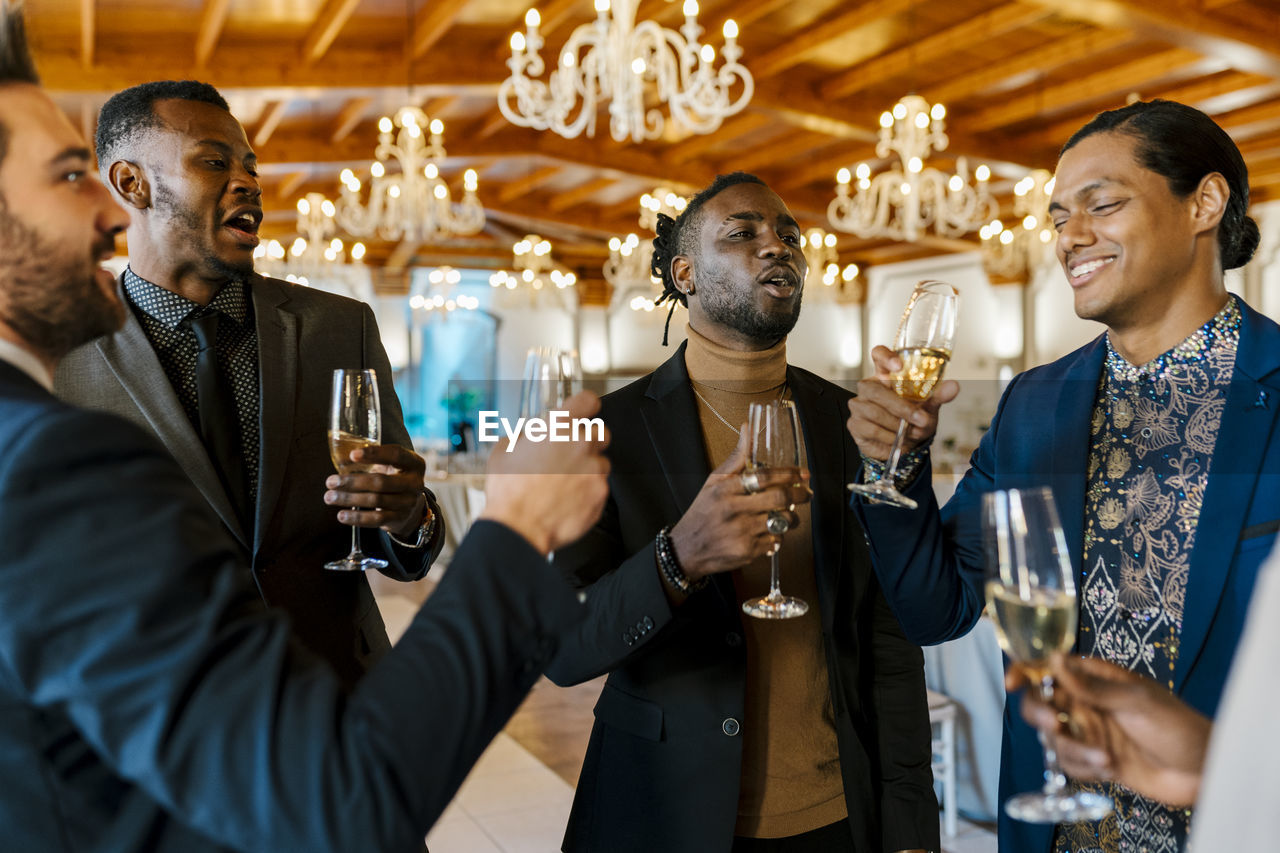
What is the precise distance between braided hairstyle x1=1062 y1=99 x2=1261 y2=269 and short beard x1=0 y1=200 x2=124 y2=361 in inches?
55.4

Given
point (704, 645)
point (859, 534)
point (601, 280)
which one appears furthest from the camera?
point (601, 280)

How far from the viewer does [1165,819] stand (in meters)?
1.33

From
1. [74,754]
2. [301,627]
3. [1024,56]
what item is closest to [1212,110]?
[1024,56]

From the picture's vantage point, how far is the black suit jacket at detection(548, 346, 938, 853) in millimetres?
1597

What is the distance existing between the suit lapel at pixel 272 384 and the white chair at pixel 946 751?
2301 millimetres

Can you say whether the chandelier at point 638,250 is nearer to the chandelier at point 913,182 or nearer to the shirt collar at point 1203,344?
the chandelier at point 913,182

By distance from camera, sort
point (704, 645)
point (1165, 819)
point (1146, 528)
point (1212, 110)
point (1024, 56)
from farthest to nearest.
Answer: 1. point (1212, 110)
2. point (1024, 56)
3. point (704, 645)
4. point (1146, 528)
5. point (1165, 819)

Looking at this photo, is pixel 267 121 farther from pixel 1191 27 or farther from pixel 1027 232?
pixel 1191 27

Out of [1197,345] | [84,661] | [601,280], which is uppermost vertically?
[601,280]

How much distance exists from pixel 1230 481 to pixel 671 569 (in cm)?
80

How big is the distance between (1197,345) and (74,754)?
1.55 m

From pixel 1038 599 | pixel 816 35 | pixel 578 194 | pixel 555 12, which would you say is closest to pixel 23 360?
pixel 1038 599

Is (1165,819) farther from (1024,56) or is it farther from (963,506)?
(1024,56)

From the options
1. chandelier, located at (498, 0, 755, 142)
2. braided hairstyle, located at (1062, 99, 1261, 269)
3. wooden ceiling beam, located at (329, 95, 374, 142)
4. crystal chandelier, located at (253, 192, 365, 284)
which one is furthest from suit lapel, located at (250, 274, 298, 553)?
wooden ceiling beam, located at (329, 95, 374, 142)
